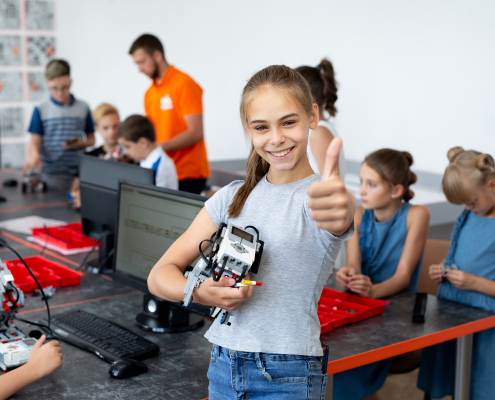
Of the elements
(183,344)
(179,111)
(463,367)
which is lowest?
(463,367)

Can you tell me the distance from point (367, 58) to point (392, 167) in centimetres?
203

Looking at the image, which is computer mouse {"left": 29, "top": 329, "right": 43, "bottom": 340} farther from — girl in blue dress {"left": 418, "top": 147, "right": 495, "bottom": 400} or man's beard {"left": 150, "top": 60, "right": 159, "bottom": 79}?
man's beard {"left": 150, "top": 60, "right": 159, "bottom": 79}

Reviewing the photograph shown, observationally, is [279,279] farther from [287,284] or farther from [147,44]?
[147,44]

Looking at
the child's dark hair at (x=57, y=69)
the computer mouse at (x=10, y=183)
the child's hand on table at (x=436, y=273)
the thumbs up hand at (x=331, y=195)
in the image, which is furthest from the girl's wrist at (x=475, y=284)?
the computer mouse at (x=10, y=183)

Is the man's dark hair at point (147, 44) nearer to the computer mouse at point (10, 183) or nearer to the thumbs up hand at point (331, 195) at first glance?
the computer mouse at point (10, 183)

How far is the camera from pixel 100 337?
1529 mm

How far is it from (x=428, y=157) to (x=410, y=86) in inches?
19.3

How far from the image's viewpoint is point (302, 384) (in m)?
1.08

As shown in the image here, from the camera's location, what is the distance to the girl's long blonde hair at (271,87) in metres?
1.07

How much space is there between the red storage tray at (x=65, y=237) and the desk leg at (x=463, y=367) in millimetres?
1532

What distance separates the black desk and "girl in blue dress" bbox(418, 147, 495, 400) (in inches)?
2.7

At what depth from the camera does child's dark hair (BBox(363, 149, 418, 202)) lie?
2188mm

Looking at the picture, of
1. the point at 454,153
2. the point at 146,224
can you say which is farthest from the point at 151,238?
the point at 454,153

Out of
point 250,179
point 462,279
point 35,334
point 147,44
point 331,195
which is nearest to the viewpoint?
point 331,195
